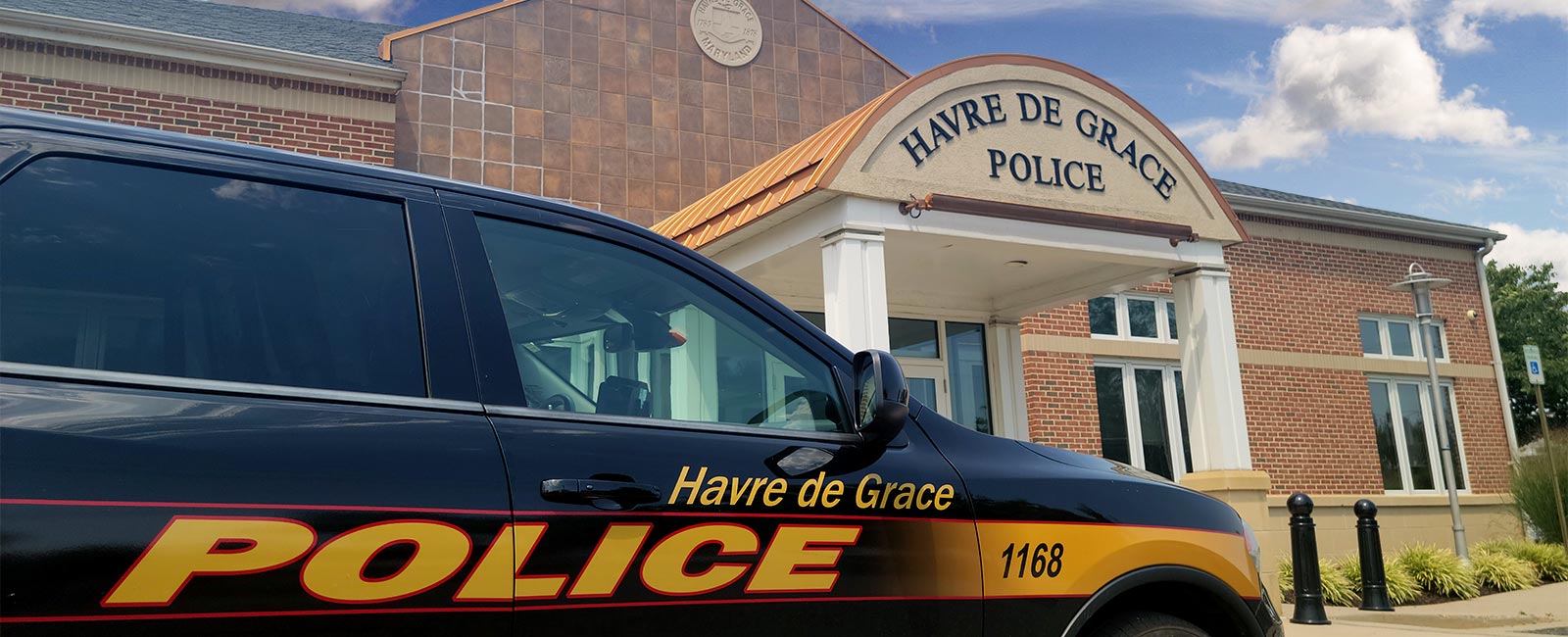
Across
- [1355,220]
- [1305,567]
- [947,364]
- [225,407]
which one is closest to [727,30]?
[947,364]

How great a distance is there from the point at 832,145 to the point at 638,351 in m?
6.03

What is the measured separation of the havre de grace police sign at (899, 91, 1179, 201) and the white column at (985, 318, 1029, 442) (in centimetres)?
267

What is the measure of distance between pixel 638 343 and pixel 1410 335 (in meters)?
18.7

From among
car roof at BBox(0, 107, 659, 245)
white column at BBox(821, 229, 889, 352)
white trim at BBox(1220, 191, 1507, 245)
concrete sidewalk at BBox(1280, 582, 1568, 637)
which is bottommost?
concrete sidewalk at BBox(1280, 582, 1568, 637)

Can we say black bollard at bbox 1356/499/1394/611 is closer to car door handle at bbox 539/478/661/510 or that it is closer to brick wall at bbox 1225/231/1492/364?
brick wall at bbox 1225/231/1492/364

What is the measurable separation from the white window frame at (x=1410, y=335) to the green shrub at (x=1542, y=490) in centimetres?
291

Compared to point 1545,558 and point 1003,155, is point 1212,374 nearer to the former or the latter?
point 1003,155

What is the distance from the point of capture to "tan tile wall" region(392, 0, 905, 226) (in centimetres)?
1305

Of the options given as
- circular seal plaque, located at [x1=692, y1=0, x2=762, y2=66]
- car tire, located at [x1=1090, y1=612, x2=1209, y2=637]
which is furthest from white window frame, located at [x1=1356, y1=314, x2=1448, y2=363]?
car tire, located at [x1=1090, y1=612, x2=1209, y2=637]

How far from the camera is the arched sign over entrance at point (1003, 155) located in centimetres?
884

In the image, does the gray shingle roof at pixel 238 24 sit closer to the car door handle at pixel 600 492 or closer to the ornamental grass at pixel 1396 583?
the car door handle at pixel 600 492

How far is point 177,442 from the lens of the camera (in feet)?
6.72

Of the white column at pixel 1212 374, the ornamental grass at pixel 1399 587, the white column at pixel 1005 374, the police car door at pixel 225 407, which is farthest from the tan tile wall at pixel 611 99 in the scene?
the police car door at pixel 225 407

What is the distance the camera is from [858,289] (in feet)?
28.5
